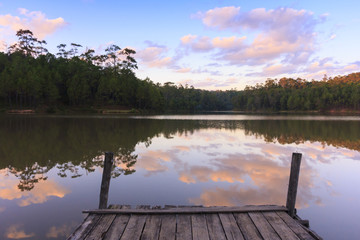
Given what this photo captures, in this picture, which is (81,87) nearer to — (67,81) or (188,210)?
(67,81)

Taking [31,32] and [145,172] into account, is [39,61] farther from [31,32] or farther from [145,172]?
[145,172]

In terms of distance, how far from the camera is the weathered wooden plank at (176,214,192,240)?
4.13 meters

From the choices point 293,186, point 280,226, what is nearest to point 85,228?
point 280,226

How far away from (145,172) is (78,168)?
3082mm

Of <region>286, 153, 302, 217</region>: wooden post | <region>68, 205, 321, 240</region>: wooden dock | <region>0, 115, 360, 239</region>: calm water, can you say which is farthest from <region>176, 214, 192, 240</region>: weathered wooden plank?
<region>286, 153, 302, 217</region>: wooden post

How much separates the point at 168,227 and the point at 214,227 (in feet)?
2.84

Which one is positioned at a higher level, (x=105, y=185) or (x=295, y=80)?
(x=295, y=80)

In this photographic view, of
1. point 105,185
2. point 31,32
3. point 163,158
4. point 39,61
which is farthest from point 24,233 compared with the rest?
point 31,32

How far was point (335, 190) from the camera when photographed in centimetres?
826

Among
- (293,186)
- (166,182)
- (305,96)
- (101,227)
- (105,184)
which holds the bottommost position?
(166,182)

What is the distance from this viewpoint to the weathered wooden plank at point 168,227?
163 inches

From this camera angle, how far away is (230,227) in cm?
446

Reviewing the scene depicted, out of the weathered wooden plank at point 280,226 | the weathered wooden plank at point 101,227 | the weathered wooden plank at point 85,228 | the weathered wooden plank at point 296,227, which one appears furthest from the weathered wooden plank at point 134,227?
the weathered wooden plank at point 296,227

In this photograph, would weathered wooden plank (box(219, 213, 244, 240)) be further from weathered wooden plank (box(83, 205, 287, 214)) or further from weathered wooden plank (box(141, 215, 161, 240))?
weathered wooden plank (box(141, 215, 161, 240))
